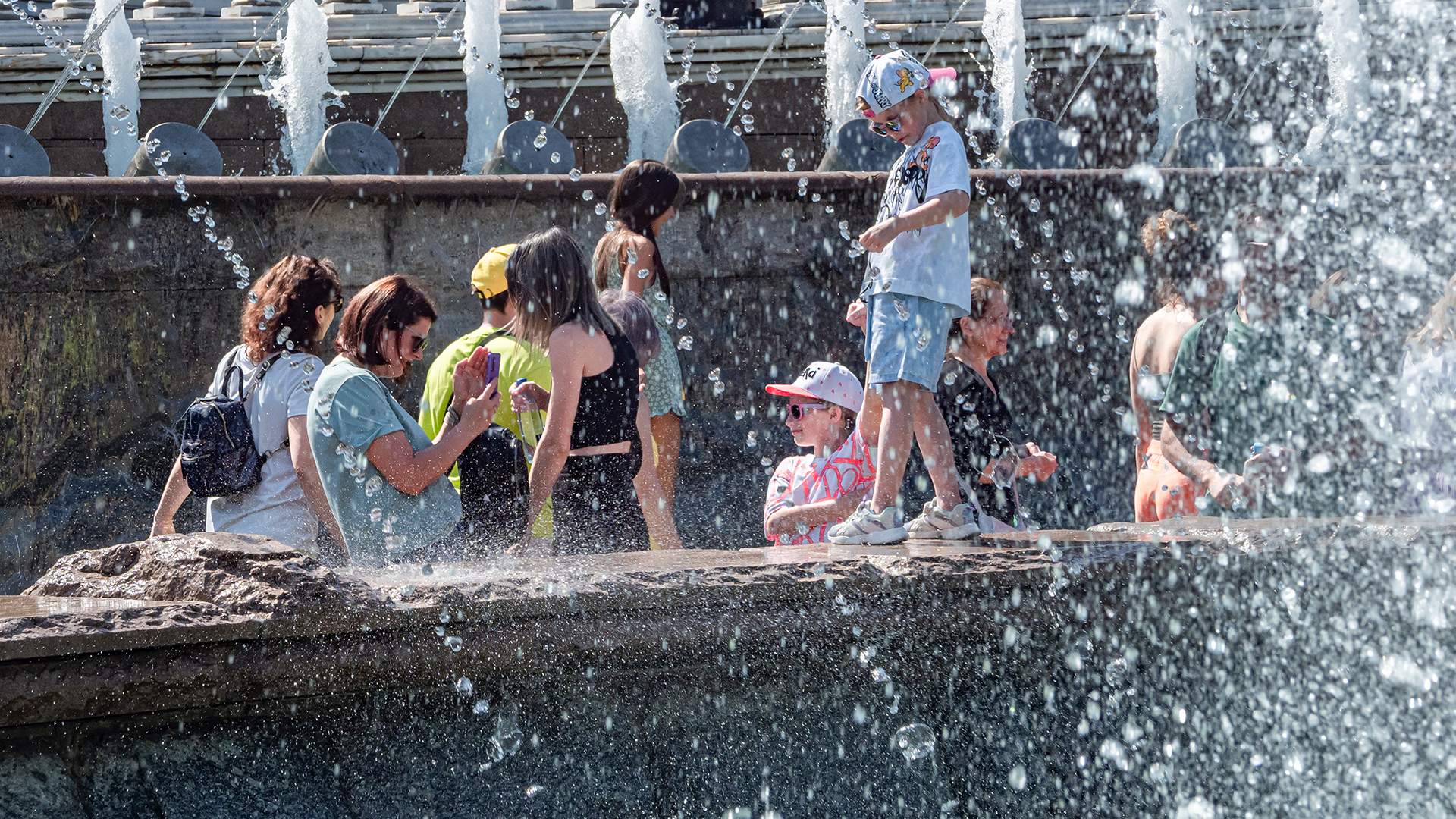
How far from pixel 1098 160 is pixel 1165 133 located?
0.49 meters

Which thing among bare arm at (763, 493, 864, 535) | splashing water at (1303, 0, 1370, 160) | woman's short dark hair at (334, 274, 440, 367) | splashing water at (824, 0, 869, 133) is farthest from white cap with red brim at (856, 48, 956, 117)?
splashing water at (824, 0, 869, 133)

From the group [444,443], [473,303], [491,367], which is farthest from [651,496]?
[473,303]

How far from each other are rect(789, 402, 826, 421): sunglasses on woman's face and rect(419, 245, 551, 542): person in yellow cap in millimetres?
709

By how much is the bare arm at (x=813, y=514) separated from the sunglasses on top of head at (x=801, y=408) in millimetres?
303

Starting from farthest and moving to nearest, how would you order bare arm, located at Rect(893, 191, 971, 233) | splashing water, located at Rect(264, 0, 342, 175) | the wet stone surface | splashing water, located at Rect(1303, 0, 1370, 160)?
splashing water, located at Rect(264, 0, 342, 175)
splashing water, located at Rect(1303, 0, 1370, 160)
bare arm, located at Rect(893, 191, 971, 233)
the wet stone surface

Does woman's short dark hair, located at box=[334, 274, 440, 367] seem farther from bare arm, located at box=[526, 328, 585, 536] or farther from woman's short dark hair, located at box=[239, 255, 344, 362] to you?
bare arm, located at box=[526, 328, 585, 536]

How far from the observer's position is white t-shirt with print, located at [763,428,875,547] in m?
4.64

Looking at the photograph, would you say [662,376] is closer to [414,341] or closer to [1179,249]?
[414,341]

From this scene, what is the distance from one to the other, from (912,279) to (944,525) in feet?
2.38

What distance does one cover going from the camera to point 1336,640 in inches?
148

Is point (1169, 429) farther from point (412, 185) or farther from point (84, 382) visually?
point (84, 382)

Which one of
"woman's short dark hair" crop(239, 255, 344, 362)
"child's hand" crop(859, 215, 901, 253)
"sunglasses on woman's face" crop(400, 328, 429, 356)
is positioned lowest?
"sunglasses on woman's face" crop(400, 328, 429, 356)

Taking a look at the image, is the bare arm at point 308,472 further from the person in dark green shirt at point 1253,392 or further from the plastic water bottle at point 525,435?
the person in dark green shirt at point 1253,392

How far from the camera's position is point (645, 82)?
12.4m
